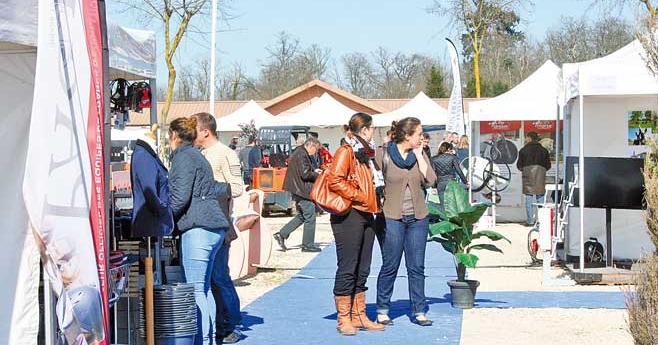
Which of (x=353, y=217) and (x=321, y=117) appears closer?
(x=353, y=217)

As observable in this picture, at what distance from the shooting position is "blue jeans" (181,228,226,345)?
705 cm

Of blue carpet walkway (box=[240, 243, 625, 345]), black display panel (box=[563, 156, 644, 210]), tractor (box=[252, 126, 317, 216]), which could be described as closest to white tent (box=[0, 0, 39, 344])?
blue carpet walkway (box=[240, 243, 625, 345])

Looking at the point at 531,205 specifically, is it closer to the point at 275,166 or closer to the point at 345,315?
the point at 275,166

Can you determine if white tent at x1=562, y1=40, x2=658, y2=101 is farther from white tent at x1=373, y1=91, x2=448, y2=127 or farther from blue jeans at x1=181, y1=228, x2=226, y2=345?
white tent at x1=373, y1=91, x2=448, y2=127

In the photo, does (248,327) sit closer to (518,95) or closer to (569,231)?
(569,231)

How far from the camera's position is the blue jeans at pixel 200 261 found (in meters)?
7.05

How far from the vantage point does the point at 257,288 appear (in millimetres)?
11312

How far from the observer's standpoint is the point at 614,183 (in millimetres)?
11289

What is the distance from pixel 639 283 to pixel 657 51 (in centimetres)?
148

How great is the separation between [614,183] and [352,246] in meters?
4.40

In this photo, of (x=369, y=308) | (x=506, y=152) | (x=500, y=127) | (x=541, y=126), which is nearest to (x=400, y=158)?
(x=369, y=308)

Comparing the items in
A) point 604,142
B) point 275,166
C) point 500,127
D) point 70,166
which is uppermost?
point 500,127

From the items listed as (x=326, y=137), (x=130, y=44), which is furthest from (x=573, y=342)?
(x=326, y=137)

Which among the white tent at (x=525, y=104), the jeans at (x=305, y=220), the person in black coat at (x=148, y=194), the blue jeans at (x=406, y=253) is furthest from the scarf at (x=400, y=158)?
the white tent at (x=525, y=104)
